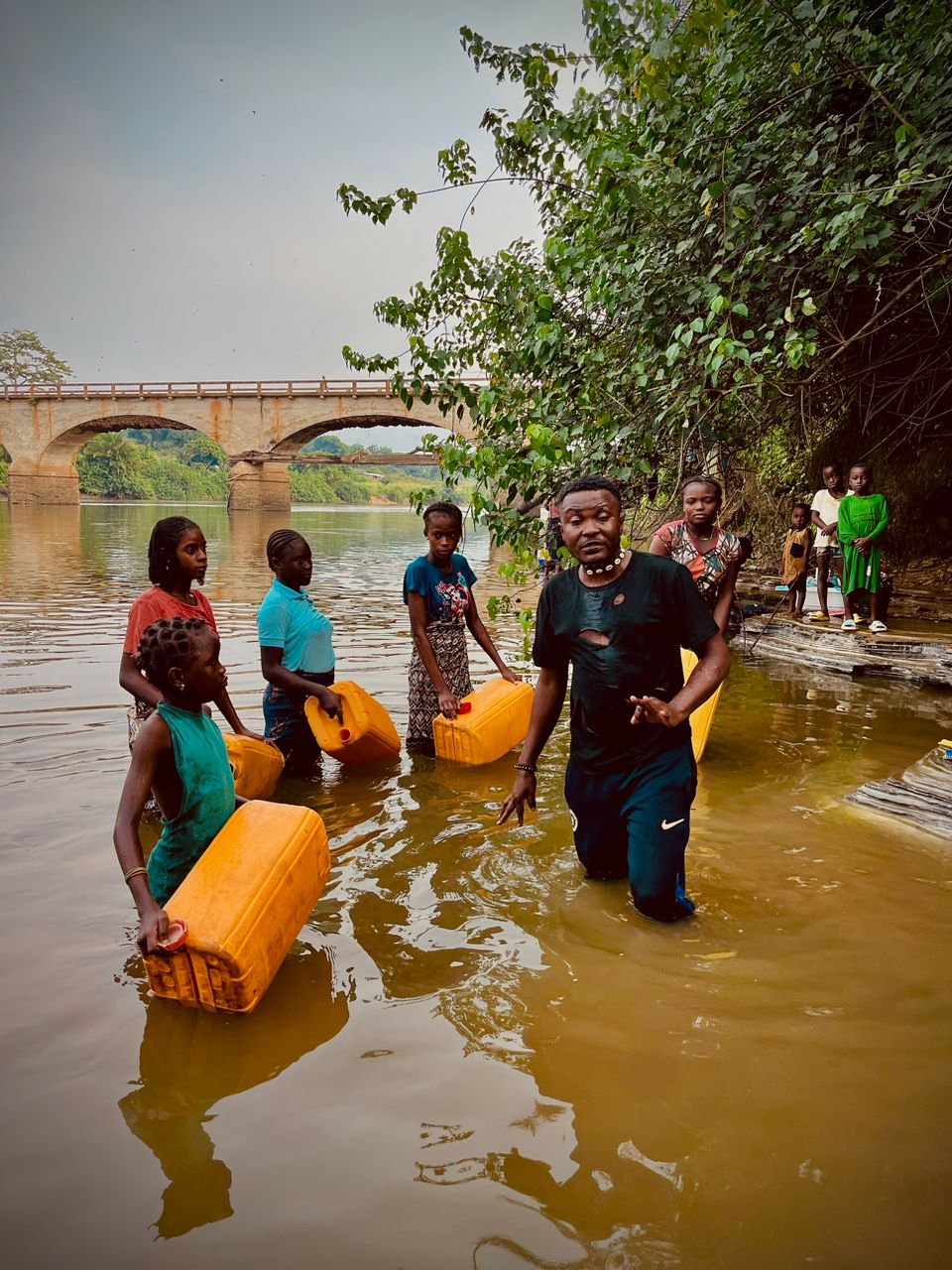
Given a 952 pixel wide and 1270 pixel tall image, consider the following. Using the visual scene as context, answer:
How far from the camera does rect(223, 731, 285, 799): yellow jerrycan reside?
15.4ft

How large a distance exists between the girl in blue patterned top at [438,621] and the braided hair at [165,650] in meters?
2.46

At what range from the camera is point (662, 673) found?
3215 mm

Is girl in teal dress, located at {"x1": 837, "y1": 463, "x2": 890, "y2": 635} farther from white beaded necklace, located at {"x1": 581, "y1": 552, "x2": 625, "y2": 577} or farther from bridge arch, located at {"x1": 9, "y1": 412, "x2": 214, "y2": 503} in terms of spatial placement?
bridge arch, located at {"x1": 9, "y1": 412, "x2": 214, "y2": 503}

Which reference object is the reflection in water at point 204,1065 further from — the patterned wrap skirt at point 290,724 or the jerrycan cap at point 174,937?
the patterned wrap skirt at point 290,724

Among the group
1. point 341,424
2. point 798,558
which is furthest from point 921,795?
point 341,424

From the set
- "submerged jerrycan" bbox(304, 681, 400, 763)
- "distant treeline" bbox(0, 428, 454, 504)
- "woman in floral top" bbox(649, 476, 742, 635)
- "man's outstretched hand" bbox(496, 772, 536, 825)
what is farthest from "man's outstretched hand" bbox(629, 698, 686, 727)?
"distant treeline" bbox(0, 428, 454, 504)

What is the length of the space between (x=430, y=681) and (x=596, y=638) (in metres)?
2.68

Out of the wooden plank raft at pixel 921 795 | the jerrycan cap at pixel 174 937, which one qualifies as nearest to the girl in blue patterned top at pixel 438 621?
the wooden plank raft at pixel 921 795

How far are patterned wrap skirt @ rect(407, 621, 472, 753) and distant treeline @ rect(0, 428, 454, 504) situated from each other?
4043 cm

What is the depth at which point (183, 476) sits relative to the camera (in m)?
83.2

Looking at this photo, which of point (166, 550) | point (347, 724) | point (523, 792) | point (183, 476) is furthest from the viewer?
point (183, 476)

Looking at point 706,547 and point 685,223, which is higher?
point 685,223

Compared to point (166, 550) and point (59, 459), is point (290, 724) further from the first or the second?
point (59, 459)

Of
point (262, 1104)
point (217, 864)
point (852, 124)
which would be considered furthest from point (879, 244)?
point (262, 1104)
